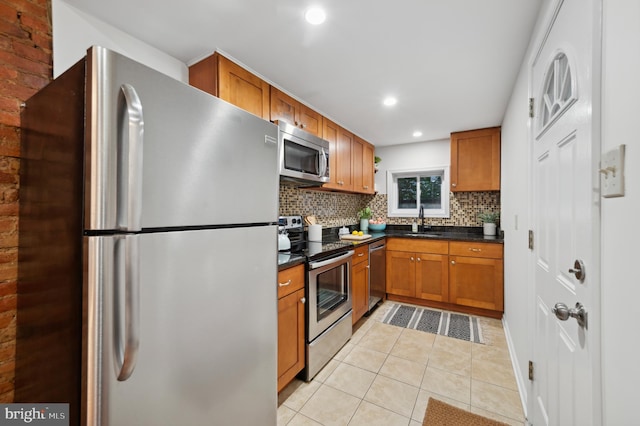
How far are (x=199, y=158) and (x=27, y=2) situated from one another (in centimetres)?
120

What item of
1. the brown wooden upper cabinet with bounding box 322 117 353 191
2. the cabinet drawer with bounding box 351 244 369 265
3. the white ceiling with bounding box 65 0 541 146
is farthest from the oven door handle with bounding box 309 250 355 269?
the white ceiling with bounding box 65 0 541 146

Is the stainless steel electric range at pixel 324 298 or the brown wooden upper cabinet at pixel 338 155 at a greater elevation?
the brown wooden upper cabinet at pixel 338 155

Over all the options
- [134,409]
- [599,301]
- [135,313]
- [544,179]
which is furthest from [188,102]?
[544,179]

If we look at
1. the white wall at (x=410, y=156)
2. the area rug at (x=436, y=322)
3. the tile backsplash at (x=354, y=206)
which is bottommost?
the area rug at (x=436, y=322)

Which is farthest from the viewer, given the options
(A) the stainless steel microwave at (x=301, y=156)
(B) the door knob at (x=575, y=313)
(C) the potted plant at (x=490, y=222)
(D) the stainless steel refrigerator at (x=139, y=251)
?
(C) the potted plant at (x=490, y=222)

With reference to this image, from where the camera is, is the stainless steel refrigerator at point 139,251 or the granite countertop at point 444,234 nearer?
the stainless steel refrigerator at point 139,251

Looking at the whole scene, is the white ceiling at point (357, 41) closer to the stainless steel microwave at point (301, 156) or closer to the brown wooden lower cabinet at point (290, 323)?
the stainless steel microwave at point (301, 156)

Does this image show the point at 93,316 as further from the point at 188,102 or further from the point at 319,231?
the point at 319,231

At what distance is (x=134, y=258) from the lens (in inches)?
28.9

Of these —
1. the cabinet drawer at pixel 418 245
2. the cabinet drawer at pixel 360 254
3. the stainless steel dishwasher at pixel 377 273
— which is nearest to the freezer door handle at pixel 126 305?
the cabinet drawer at pixel 360 254

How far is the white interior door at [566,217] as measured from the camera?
2.59 ft

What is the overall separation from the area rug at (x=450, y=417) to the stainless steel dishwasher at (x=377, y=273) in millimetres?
1422

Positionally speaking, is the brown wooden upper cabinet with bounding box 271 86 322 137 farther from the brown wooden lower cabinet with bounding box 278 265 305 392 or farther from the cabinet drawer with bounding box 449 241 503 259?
the cabinet drawer with bounding box 449 241 503 259

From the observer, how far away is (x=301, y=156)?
229cm
